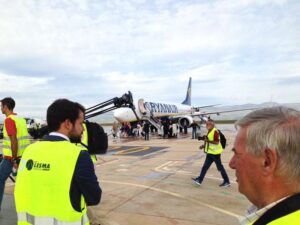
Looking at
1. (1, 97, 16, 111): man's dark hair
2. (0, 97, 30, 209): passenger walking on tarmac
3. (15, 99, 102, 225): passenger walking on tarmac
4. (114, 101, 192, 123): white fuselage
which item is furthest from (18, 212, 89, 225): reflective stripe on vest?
(114, 101, 192, 123): white fuselage

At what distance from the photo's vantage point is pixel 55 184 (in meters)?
2.25

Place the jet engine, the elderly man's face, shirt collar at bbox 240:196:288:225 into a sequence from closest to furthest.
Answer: shirt collar at bbox 240:196:288:225 < the elderly man's face < the jet engine

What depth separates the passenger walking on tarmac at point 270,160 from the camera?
1312 millimetres

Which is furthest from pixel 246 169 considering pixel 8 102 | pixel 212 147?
pixel 212 147

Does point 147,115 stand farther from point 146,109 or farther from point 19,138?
point 19,138

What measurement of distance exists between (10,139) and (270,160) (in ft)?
16.2

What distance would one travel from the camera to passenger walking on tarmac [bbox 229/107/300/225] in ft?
4.30

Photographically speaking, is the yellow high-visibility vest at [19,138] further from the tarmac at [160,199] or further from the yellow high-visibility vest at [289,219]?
the yellow high-visibility vest at [289,219]

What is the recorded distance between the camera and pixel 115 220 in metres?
5.67

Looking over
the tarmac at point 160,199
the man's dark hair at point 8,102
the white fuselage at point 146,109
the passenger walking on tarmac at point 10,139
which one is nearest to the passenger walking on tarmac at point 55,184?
the tarmac at point 160,199

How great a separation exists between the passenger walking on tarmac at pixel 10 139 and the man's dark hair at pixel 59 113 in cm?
311

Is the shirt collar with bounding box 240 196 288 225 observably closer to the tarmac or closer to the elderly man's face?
the elderly man's face

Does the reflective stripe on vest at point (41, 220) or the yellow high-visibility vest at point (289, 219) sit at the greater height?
the yellow high-visibility vest at point (289, 219)

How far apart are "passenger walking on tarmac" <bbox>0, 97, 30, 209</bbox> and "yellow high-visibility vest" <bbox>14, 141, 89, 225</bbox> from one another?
322 cm
